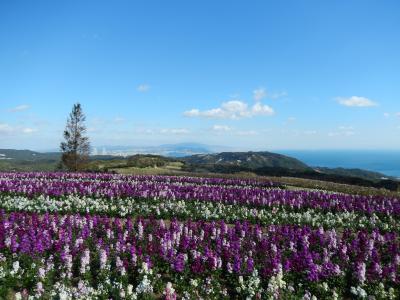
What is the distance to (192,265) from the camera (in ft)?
33.4

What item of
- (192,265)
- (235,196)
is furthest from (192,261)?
(235,196)

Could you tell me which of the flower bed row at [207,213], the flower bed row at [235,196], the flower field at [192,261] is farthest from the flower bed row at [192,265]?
the flower bed row at [235,196]

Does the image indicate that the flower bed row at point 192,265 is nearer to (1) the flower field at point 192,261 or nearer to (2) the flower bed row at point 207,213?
(1) the flower field at point 192,261

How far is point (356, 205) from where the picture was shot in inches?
779

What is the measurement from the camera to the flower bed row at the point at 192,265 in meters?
8.85

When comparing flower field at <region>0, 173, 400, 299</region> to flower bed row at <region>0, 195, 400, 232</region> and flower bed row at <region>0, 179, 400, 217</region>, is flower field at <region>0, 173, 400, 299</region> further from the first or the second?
flower bed row at <region>0, 179, 400, 217</region>

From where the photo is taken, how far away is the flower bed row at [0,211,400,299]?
29.0 ft

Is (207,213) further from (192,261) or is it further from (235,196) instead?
(192,261)

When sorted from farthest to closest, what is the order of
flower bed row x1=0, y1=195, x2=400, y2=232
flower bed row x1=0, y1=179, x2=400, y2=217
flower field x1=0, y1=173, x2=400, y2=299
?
flower bed row x1=0, y1=179, x2=400, y2=217 < flower bed row x1=0, y1=195, x2=400, y2=232 < flower field x1=0, y1=173, x2=400, y2=299

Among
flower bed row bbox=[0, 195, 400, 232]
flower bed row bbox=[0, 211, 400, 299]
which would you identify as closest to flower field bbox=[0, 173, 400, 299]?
flower bed row bbox=[0, 211, 400, 299]

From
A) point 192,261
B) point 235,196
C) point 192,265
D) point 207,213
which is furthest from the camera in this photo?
point 235,196

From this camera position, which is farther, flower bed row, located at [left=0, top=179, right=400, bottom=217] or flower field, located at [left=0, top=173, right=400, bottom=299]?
flower bed row, located at [left=0, top=179, right=400, bottom=217]

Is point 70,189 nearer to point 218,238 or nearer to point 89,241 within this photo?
point 89,241

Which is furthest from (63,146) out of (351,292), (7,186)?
(351,292)
